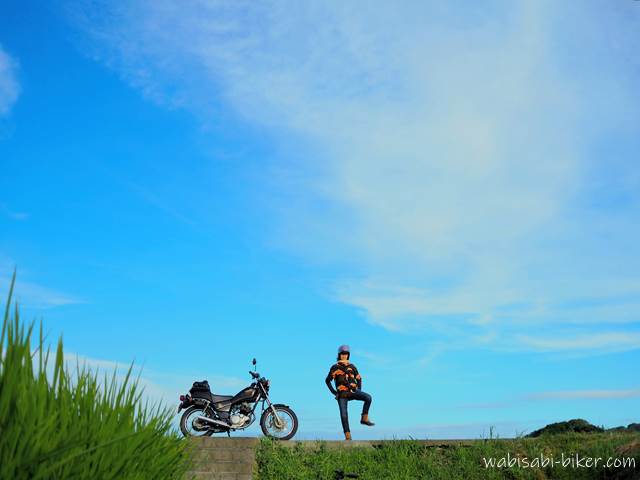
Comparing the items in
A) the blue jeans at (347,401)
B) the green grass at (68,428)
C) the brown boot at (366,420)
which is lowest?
the green grass at (68,428)

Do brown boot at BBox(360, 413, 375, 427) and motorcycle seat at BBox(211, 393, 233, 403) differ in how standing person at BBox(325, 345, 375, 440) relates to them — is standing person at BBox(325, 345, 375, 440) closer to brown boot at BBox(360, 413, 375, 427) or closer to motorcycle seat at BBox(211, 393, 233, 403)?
brown boot at BBox(360, 413, 375, 427)

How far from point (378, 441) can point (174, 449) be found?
807cm

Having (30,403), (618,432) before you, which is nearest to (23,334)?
(30,403)

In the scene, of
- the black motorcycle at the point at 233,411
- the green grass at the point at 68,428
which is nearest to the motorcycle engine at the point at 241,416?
the black motorcycle at the point at 233,411

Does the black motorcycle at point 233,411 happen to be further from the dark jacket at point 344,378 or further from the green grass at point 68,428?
the green grass at point 68,428

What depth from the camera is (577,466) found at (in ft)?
37.1

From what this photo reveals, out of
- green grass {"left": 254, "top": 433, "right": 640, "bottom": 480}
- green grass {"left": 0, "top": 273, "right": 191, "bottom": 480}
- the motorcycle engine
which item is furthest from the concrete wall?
green grass {"left": 0, "top": 273, "right": 191, "bottom": 480}

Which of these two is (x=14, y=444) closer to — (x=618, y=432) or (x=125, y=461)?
(x=125, y=461)

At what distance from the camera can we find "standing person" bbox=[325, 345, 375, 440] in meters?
13.4

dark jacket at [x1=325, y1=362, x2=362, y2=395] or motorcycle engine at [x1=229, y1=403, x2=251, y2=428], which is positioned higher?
dark jacket at [x1=325, y1=362, x2=362, y2=395]

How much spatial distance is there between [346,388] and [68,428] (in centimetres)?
951

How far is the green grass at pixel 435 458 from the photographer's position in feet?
37.3

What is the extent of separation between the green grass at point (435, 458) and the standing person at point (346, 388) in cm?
91

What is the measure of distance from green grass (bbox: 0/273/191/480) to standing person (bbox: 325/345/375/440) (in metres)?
7.87
